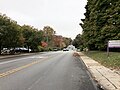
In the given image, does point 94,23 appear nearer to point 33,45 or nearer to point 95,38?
point 95,38

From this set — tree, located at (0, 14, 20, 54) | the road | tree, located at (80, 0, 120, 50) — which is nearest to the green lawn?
the road

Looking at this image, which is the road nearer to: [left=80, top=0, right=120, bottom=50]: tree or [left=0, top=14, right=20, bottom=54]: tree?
[left=80, top=0, right=120, bottom=50]: tree

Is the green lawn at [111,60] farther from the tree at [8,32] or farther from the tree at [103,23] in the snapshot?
the tree at [8,32]

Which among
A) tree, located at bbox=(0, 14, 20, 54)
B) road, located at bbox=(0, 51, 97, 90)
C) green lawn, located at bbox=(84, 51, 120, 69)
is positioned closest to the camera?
road, located at bbox=(0, 51, 97, 90)

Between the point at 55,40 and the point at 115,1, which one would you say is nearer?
the point at 115,1

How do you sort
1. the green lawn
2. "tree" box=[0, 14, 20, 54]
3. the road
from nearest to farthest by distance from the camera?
the road < the green lawn < "tree" box=[0, 14, 20, 54]

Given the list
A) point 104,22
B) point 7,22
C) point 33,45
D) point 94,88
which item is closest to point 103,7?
point 104,22

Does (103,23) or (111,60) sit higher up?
(103,23)

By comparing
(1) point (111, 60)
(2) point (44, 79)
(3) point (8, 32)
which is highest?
(3) point (8, 32)

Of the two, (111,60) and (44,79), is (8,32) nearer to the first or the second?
(111,60)

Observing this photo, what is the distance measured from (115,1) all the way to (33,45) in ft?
135

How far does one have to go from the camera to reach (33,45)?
259 feet

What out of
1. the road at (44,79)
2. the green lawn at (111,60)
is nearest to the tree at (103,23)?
the green lawn at (111,60)

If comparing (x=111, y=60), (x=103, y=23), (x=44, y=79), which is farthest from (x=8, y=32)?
(x=44, y=79)
